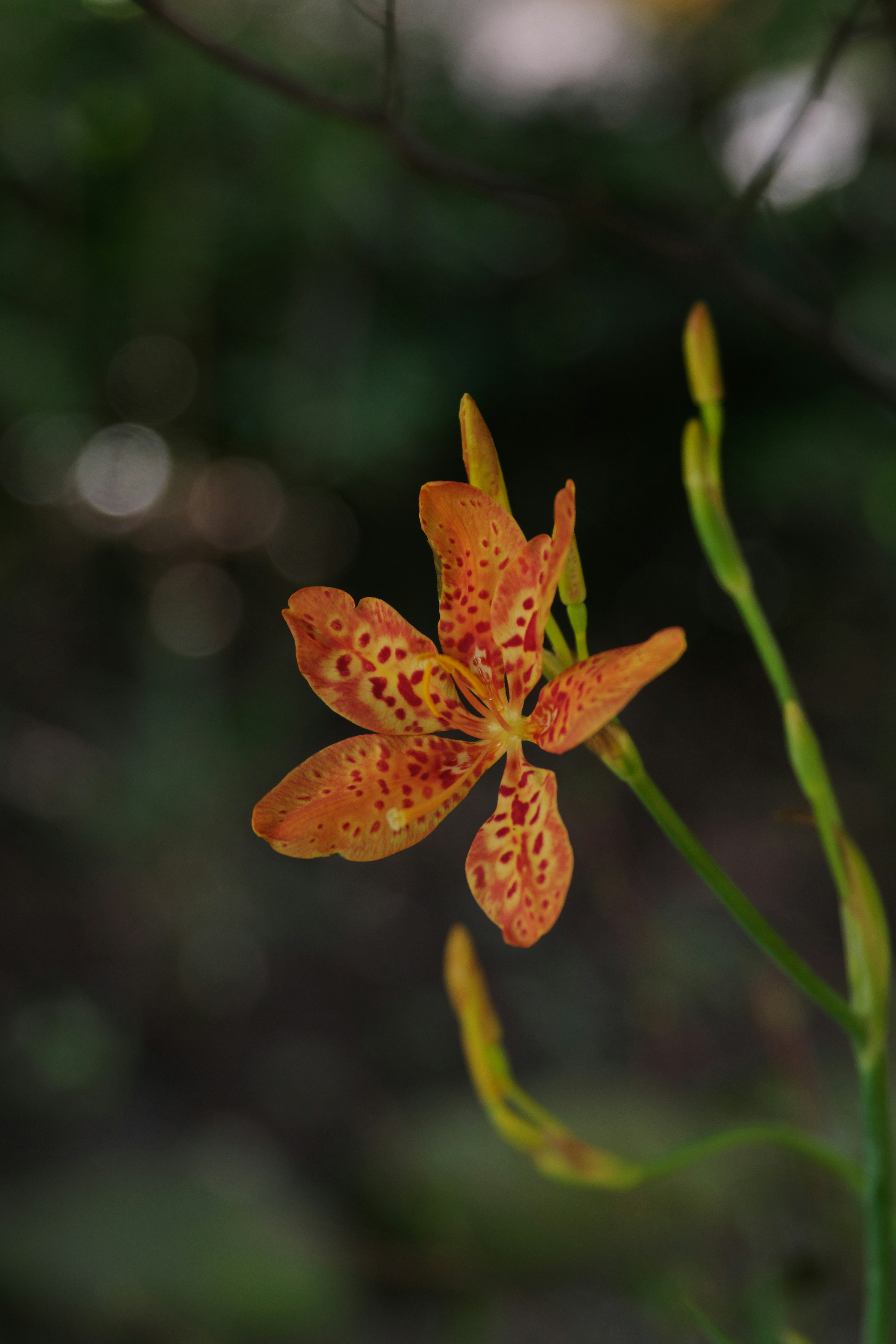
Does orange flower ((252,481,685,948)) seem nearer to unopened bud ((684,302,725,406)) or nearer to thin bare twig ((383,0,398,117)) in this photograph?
unopened bud ((684,302,725,406))

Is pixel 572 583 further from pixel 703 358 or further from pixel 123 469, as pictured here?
pixel 123 469

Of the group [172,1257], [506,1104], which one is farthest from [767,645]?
[172,1257]

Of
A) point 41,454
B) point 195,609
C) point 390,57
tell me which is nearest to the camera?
point 390,57

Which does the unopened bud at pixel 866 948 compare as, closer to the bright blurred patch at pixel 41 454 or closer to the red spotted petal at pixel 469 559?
the red spotted petal at pixel 469 559

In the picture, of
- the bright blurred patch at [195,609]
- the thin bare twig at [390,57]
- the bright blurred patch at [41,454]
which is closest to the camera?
the thin bare twig at [390,57]

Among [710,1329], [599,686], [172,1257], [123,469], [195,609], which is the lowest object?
[172,1257]

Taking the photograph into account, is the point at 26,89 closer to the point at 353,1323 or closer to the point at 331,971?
the point at 331,971

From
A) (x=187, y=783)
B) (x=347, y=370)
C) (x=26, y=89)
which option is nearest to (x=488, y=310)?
(x=347, y=370)

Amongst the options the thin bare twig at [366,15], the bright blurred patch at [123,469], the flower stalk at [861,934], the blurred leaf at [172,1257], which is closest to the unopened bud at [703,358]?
the flower stalk at [861,934]
